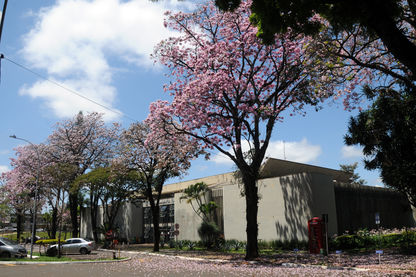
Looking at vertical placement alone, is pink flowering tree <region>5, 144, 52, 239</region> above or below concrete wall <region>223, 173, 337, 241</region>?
above

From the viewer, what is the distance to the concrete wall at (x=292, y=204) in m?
24.0

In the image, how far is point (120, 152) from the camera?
113 feet

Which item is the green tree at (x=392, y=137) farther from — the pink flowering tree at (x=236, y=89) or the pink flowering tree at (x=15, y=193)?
the pink flowering tree at (x=15, y=193)

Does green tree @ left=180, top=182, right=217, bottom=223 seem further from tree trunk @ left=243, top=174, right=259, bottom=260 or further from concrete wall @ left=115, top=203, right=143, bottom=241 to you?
concrete wall @ left=115, top=203, right=143, bottom=241

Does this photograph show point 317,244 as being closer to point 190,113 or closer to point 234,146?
point 234,146

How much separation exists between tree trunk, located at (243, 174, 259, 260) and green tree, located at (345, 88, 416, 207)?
25.8ft

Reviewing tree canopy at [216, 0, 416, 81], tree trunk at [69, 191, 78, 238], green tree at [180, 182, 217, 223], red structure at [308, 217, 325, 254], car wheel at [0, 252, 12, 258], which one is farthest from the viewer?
tree trunk at [69, 191, 78, 238]

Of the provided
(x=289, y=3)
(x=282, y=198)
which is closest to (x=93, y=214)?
(x=282, y=198)

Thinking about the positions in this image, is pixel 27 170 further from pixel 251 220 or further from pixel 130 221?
pixel 251 220

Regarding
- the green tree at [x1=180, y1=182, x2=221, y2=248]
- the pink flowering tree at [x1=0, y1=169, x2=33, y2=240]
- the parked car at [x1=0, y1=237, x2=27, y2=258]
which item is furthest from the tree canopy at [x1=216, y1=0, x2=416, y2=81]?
the pink flowering tree at [x1=0, y1=169, x2=33, y2=240]

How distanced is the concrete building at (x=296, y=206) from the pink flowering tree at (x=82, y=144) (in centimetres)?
1399

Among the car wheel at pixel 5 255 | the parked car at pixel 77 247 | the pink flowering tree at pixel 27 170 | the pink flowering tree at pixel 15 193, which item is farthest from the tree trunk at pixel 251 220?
the pink flowering tree at pixel 15 193

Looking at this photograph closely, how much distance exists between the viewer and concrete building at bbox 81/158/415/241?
24250 millimetres

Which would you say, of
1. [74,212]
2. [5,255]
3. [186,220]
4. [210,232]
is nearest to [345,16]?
[5,255]
